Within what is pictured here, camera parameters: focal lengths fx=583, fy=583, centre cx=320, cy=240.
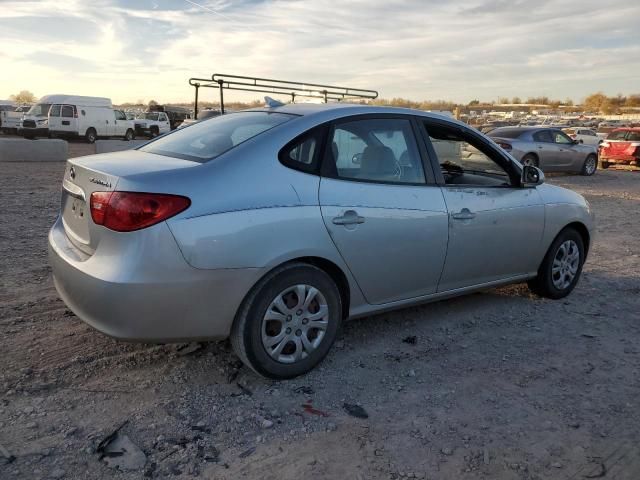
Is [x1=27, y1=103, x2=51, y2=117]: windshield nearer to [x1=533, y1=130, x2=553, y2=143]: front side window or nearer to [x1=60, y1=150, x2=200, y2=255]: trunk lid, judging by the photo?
[x1=533, y1=130, x2=553, y2=143]: front side window

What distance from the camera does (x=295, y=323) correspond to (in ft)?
11.4

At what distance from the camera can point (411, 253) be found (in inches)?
155

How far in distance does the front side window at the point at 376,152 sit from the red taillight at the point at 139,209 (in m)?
1.05

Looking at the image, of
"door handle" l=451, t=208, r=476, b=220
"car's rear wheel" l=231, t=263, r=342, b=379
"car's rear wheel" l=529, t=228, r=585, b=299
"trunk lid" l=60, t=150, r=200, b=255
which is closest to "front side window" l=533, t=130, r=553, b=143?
"car's rear wheel" l=529, t=228, r=585, b=299

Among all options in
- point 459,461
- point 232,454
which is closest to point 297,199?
point 232,454

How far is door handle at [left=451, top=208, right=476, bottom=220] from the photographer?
13.6 ft

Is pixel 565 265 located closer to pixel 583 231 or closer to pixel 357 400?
pixel 583 231

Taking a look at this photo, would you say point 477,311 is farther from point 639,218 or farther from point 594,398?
point 639,218

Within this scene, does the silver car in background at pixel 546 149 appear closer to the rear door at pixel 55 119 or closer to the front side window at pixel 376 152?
the front side window at pixel 376 152

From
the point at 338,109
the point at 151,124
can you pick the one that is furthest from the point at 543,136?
the point at 151,124

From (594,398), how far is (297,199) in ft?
6.95

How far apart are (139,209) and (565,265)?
154 inches

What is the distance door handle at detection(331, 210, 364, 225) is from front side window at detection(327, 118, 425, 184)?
0.79 feet

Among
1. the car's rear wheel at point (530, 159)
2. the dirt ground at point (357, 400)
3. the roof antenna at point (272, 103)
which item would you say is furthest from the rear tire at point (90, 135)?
the roof antenna at point (272, 103)
